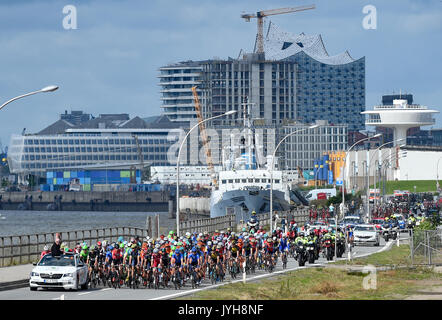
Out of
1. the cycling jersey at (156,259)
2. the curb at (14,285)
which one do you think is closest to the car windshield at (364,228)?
the cycling jersey at (156,259)

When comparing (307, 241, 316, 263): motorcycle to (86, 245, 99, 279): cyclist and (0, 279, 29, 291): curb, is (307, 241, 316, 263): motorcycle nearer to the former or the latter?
(86, 245, 99, 279): cyclist

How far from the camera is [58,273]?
36.6m

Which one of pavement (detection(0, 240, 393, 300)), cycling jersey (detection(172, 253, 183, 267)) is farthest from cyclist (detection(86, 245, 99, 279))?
cycling jersey (detection(172, 253, 183, 267))

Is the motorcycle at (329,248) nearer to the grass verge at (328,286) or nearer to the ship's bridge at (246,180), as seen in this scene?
the grass verge at (328,286)

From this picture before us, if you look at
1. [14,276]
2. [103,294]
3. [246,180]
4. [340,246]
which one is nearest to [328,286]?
[103,294]

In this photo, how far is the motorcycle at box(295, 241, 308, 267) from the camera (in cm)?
4966

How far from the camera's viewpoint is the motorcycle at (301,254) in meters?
49.7

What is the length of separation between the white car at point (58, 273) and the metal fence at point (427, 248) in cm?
1844

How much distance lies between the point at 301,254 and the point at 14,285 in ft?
51.5

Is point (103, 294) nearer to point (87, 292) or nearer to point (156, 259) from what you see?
point (87, 292)
